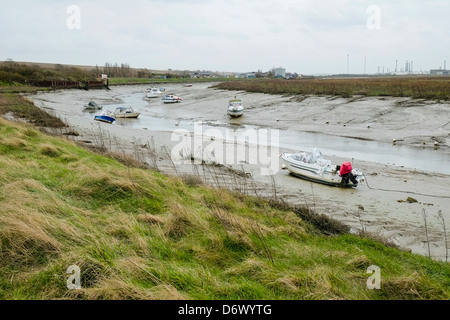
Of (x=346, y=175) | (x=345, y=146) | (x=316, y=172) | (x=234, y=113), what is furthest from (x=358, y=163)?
(x=234, y=113)

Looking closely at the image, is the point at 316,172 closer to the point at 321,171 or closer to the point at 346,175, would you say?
the point at 321,171

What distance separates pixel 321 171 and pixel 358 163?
14.6 feet

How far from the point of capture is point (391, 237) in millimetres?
9648

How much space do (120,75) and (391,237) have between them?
15092 cm

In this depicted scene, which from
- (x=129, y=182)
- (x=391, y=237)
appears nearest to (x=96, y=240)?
(x=129, y=182)

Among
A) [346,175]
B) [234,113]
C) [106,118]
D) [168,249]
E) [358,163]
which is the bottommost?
[358,163]

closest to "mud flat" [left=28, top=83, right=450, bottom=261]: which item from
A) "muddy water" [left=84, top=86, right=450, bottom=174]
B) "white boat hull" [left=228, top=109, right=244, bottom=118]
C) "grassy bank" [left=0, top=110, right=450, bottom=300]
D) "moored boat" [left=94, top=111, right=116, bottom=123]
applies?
"muddy water" [left=84, top=86, right=450, bottom=174]

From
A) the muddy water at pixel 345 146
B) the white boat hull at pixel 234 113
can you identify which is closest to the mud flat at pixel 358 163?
the muddy water at pixel 345 146

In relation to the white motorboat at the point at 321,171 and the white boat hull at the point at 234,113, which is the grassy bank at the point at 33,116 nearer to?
the white motorboat at the point at 321,171

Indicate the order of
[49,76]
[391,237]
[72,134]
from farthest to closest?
[49,76] → [72,134] → [391,237]

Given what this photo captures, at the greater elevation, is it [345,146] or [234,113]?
[234,113]

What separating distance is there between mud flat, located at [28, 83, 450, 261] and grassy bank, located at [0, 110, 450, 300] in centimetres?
288

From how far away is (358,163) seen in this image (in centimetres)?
1912
